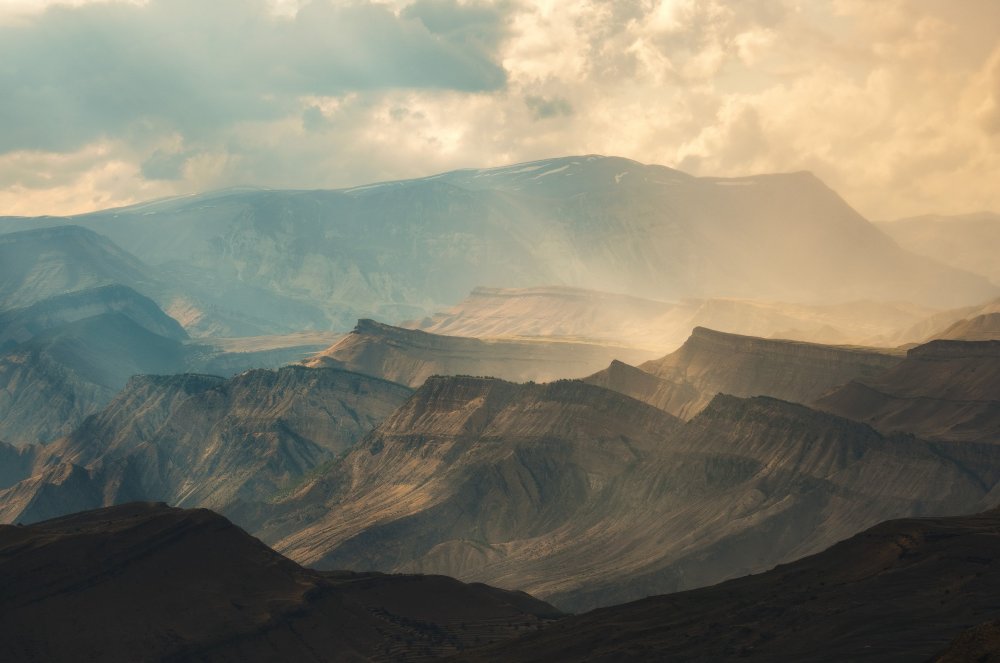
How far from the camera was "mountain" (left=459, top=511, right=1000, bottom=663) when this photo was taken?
10875 cm

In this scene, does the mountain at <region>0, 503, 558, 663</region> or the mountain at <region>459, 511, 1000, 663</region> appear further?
the mountain at <region>0, 503, 558, 663</region>

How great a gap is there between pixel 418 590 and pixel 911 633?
192 ft

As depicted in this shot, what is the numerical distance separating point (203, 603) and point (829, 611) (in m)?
59.4

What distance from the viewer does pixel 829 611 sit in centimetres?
11412

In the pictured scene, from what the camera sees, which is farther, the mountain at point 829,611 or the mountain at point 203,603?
the mountain at point 203,603

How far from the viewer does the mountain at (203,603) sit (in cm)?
13462

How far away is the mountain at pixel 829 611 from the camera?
108750 mm

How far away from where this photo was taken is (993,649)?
267 ft

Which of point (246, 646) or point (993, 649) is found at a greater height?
point (993, 649)

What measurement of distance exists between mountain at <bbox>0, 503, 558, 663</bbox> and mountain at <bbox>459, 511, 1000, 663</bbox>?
1782cm

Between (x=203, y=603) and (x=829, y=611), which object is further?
(x=203, y=603)

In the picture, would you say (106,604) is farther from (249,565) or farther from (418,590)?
(418,590)

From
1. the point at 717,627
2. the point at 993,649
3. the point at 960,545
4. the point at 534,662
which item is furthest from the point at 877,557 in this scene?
the point at 993,649

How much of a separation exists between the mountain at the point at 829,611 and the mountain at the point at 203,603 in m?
17.8
